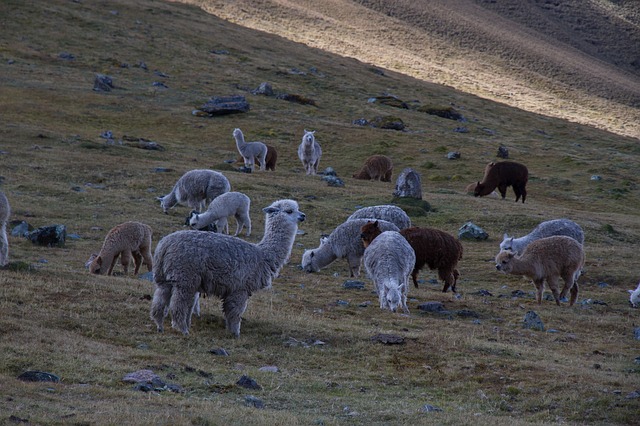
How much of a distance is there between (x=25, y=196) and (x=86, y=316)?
1468 cm

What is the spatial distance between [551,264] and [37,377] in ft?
40.3

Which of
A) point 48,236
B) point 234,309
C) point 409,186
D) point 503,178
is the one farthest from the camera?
point 503,178

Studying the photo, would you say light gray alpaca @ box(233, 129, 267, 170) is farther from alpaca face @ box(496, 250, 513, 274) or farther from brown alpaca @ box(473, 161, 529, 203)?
alpaca face @ box(496, 250, 513, 274)

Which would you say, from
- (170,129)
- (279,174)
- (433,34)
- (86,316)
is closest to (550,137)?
(170,129)

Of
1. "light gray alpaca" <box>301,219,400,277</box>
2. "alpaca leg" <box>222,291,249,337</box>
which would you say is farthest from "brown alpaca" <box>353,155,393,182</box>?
"alpaca leg" <box>222,291,249,337</box>

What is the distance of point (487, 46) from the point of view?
113 m

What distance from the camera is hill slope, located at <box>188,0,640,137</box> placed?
92750 millimetres

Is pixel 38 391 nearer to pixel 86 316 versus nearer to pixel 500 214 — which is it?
pixel 86 316

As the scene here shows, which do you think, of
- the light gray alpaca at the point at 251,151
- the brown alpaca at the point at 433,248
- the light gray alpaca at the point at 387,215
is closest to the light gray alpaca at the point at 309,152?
the light gray alpaca at the point at 251,151

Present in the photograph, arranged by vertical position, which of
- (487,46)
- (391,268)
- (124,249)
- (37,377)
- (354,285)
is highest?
(487,46)

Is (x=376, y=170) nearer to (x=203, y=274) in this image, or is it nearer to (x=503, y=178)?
(x=503, y=178)

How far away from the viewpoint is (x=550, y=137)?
68.3 meters

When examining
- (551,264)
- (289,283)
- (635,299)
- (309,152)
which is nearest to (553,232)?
(635,299)

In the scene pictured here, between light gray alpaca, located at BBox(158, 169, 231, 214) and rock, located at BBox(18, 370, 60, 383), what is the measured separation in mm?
15885
